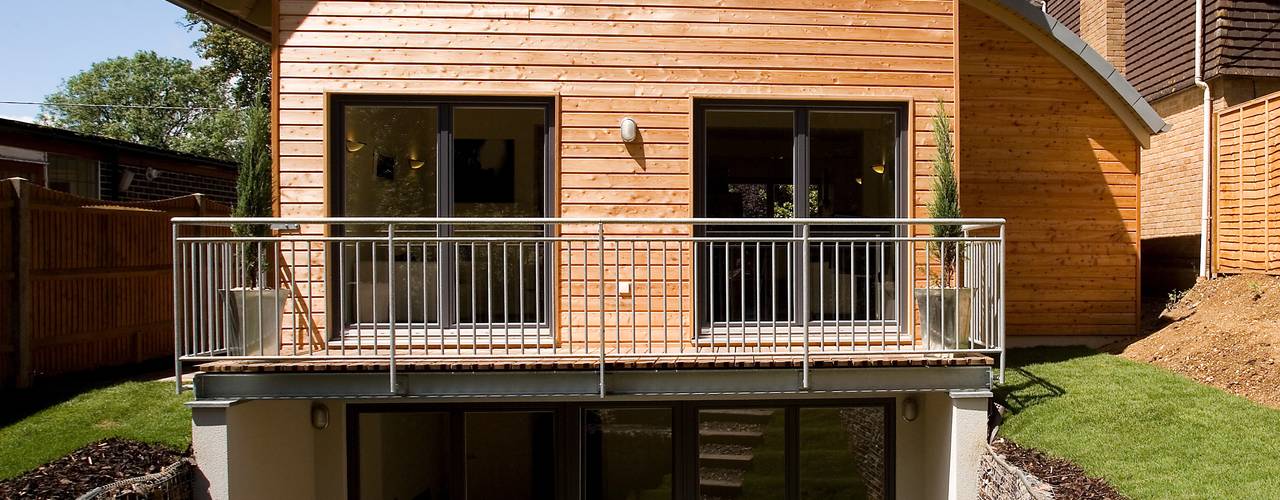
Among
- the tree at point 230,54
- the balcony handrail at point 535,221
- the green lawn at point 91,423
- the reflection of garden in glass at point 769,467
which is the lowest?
the reflection of garden in glass at point 769,467

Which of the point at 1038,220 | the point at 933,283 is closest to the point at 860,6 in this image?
the point at 933,283

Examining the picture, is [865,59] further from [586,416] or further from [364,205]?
[364,205]

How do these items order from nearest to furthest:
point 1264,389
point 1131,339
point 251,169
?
1. point 251,169
2. point 1264,389
3. point 1131,339

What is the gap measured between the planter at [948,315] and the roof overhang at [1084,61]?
12.3ft

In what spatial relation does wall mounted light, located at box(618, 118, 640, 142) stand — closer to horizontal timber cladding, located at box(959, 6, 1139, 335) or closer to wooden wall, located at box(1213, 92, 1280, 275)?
horizontal timber cladding, located at box(959, 6, 1139, 335)

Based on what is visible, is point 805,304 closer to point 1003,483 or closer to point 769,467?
point 1003,483

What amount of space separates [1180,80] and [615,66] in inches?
376

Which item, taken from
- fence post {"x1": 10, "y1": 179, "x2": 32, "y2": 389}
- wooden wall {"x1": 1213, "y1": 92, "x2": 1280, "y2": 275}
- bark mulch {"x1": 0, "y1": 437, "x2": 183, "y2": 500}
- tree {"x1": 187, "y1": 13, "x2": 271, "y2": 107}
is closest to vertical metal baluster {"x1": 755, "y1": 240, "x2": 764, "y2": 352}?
bark mulch {"x1": 0, "y1": 437, "x2": 183, "y2": 500}

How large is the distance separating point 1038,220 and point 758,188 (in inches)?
171

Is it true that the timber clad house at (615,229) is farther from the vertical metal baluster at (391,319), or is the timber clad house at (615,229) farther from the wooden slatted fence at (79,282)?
the wooden slatted fence at (79,282)

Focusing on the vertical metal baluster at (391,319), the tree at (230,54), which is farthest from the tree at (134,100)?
the vertical metal baluster at (391,319)

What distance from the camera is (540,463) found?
7.27 metres

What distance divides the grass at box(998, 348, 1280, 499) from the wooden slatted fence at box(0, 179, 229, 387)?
841 centimetres

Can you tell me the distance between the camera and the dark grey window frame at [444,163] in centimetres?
682
